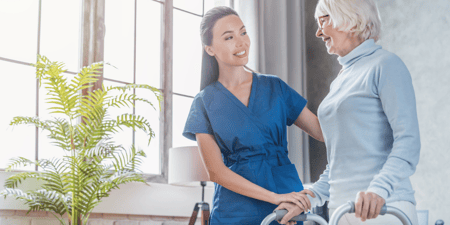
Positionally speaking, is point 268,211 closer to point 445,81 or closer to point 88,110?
point 88,110

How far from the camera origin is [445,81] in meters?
3.97

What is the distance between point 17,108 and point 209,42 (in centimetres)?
213

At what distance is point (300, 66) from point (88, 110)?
2.46 metres

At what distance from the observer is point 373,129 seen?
1084 millimetres

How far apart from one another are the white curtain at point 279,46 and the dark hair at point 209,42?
8.93 feet

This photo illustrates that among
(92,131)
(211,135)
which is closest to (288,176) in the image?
(211,135)

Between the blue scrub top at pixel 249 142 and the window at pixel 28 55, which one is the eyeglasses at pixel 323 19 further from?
the window at pixel 28 55

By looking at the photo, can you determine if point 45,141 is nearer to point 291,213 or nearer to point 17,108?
point 17,108

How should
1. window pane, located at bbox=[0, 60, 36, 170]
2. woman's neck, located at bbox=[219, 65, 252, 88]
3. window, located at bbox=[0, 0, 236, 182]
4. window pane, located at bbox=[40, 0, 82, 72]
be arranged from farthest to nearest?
window pane, located at bbox=[40, 0, 82, 72] → window, located at bbox=[0, 0, 236, 182] → window pane, located at bbox=[0, 60, 36, 170] → woman's neck, located at bbox=[219, 65, 252, 88]

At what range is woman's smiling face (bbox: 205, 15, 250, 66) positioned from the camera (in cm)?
163

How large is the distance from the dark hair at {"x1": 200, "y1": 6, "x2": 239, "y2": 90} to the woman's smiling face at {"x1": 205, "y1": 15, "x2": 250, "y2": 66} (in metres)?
0.02

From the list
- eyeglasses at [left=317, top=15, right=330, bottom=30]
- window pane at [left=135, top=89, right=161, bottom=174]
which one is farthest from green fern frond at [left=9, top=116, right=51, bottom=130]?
eyeglasses at [left=317, top=15, right=330, bottom=30]

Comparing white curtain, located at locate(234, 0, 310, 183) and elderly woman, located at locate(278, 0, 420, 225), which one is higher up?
white curtain, located at locate(234, 0, 310, 183)

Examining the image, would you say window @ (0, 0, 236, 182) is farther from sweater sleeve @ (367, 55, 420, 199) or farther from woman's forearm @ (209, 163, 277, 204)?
sweater sleeve @ (367, 55, 420, 199)
